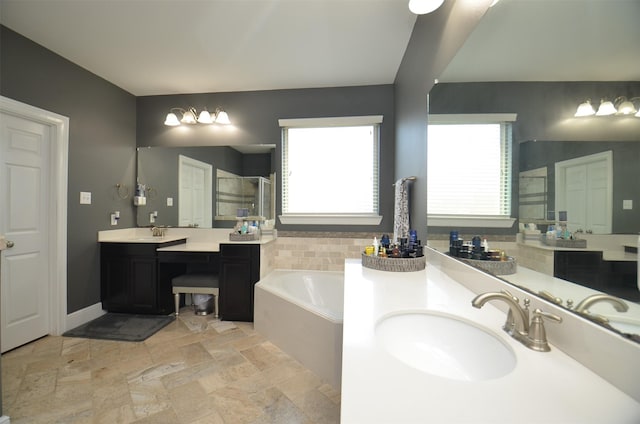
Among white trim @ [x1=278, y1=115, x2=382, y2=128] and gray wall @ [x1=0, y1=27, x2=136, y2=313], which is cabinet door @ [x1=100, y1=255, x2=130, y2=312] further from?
white trim @ [x1=278, y1=115, x2=382, y2=128]

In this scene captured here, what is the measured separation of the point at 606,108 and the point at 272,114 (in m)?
2.87

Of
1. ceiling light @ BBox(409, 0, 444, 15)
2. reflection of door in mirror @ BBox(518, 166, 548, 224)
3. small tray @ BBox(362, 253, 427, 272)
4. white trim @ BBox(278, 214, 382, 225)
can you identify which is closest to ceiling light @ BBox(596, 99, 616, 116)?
reflection of door in mirror @ BBox(518, 166, 548, 224)

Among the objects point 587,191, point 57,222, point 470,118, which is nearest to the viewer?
point 587,191

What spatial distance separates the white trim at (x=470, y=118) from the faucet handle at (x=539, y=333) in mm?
651

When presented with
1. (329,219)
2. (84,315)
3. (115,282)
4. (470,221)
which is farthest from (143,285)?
(470,221)

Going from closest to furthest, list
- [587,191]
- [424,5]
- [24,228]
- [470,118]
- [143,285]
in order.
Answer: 1. [587,191]
2. [470,118]
3. [424,5]
4. [24,228]
5. [143,285]

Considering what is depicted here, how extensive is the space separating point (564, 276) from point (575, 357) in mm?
206

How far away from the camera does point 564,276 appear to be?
27.4 inches

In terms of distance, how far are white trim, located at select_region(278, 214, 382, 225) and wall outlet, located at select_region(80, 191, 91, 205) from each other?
6.46 ft

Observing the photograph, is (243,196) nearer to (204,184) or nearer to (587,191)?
(204,184)

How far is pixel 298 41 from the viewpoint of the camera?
216cm

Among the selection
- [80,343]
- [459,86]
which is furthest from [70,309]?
[459,86]

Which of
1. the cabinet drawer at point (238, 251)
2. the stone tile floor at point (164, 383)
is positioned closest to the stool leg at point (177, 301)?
the stone tile floor at point (164, 383)

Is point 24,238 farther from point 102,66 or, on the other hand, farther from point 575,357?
point 575,357
